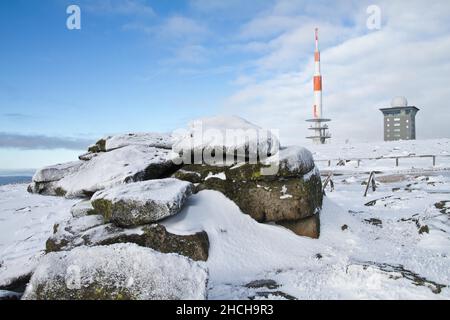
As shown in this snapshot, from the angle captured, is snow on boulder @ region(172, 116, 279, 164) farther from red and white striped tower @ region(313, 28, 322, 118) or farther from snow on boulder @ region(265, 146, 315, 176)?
red and white striped tower @ region(313, 28, 322, 118)

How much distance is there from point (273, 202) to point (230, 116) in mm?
2686

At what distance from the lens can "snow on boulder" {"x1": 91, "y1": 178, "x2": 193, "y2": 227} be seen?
19.5 ft

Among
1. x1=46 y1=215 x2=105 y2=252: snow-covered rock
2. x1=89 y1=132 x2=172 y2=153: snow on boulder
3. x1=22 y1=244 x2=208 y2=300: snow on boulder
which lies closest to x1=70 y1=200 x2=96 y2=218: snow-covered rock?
x1=46 y1=215 x2=105 y2=252: snow-covered rock

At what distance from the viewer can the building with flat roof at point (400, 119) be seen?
87375 mm

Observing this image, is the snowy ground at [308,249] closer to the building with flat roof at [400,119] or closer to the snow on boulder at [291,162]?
the snow on boulder at [291,162]

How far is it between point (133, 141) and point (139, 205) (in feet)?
18.8

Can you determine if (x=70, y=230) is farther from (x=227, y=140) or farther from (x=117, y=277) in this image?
(x=227, y=140)

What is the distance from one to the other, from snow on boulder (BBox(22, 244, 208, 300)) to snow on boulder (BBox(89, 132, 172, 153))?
290 inches

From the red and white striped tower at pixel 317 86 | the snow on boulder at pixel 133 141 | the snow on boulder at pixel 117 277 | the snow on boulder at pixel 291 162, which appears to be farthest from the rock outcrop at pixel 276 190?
the red and white striped tower at pixel 317 86

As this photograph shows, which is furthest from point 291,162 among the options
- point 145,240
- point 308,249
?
point 145,240

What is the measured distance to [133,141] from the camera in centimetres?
1128

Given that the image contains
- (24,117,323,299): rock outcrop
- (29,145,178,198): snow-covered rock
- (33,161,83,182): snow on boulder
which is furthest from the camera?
(33,161,83,182): snow on boulder
